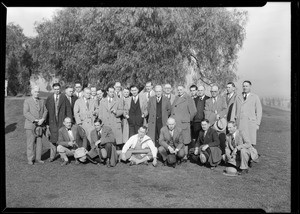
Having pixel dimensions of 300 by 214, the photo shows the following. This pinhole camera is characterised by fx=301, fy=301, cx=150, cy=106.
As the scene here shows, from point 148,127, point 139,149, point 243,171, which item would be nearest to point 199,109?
point 148,127

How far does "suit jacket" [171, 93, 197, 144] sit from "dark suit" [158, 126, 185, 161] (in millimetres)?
577

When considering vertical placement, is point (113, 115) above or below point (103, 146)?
above

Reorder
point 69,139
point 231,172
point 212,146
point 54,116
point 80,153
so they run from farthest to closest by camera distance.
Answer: point 54,116 → point 69,139 → point 80,153 → point 212,146 → point 231,172

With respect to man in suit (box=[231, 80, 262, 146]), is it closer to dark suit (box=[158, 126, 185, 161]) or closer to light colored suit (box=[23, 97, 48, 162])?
dark suit (box=[158, 126, 185, 161])

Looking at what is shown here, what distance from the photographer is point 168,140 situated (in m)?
7.55

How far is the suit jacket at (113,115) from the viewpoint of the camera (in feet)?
27.4

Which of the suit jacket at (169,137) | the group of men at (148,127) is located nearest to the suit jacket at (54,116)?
the group of men at (148,127)

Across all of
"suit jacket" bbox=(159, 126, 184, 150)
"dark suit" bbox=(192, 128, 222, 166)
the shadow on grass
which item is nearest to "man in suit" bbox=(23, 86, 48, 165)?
"suit jacket" bbox=(159, 126, 184, 150)

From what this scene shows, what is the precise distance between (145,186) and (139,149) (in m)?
1.97

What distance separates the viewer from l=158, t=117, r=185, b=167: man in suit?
7.40m

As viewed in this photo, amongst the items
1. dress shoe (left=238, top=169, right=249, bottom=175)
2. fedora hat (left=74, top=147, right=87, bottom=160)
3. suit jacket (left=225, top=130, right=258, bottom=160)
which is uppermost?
suit jacket (left=225, top=130, right=258, bottom=160)

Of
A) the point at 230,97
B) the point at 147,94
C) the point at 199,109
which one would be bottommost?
the point at 199,109

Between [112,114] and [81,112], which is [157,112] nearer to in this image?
[112,114]
